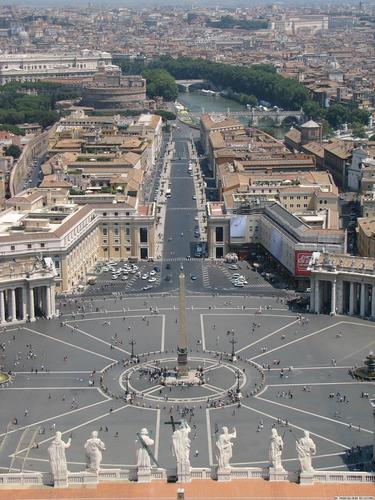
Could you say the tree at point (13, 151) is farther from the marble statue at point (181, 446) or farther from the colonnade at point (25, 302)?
the marble statue at point (181, 446)

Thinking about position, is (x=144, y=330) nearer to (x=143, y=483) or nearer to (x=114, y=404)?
(x=114, y=404)

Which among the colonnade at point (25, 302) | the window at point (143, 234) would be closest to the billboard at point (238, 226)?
the window at point (143, 234)

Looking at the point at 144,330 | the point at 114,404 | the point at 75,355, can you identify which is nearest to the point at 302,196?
the point at 144,330

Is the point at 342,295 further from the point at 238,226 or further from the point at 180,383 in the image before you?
the point at 238,226

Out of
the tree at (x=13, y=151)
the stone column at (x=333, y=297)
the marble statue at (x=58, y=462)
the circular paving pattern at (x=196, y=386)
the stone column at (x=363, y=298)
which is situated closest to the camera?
the marble statue at (x=58, y=462)

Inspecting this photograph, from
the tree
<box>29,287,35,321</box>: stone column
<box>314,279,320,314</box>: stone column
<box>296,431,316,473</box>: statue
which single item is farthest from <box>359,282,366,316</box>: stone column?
the tree

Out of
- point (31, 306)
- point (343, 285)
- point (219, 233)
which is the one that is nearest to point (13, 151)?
point (219, 233)

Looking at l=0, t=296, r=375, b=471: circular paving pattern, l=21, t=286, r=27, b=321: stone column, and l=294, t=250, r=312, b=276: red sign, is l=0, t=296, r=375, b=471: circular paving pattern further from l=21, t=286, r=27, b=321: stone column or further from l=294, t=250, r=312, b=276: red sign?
l=294, t=250, r=312, b=276: red sign
